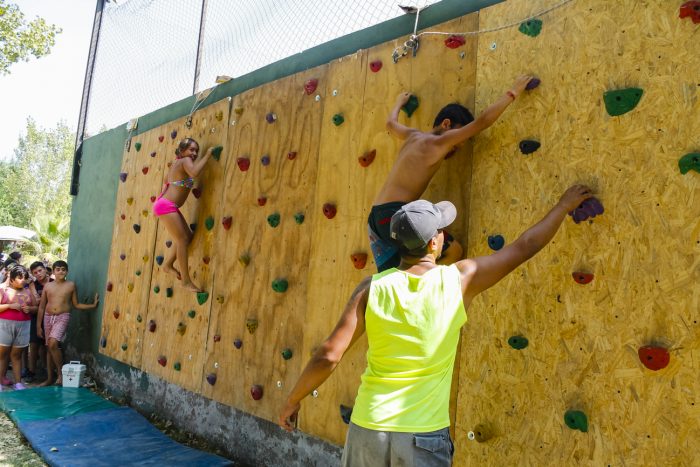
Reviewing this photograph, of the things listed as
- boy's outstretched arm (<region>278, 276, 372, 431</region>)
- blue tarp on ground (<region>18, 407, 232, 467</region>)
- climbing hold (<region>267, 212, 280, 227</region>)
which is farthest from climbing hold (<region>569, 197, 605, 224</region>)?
blue tarp on ground (<region>18, 407, 232, 467</region>)

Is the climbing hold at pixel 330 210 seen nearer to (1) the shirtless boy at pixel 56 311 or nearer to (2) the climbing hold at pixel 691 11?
(2) the climbing hold at pixel 691 11

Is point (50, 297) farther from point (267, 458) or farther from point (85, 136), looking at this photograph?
point (267, 458)

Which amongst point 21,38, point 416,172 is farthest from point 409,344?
point 21,38

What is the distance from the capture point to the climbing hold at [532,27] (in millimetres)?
2861

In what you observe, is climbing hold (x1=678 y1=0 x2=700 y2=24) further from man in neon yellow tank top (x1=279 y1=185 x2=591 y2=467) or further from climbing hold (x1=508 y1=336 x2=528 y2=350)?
climbing hold (x1=508 y1=336 x2=528 y2=350)

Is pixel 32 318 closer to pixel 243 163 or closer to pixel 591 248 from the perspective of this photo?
pixel 243 163

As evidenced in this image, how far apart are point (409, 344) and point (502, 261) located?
19.3 inches

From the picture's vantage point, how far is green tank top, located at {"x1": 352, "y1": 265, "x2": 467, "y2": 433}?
196 cm

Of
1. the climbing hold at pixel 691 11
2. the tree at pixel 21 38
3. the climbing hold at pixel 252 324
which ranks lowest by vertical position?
the climbing hold at pixel 252 324

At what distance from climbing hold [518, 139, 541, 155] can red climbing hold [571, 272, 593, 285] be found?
0.65 metres

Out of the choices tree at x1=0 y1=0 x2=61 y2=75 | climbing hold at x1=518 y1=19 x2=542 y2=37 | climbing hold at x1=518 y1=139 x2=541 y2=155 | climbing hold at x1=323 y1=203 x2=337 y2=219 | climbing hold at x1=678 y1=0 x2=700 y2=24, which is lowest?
climbing hold at x1=323 y1=203 x2=337 y2=219

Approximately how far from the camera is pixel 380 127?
361 centimetres

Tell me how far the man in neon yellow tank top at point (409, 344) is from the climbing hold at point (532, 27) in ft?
4.37

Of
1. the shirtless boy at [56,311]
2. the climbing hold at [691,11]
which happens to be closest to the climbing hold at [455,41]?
the climbing hold at [691,11]
